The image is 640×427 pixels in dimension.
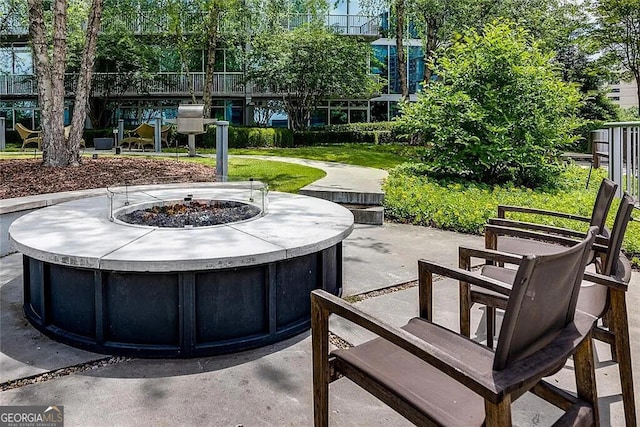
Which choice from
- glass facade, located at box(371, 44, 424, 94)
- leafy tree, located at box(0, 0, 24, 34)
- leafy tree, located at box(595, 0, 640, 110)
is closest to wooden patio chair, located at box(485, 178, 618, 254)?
leafy tree, located at box(0, 0, 24, 34)

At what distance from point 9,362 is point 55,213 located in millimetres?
1653

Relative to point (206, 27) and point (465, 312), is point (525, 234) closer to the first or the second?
point (465, 312)

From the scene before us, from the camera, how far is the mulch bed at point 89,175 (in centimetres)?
611

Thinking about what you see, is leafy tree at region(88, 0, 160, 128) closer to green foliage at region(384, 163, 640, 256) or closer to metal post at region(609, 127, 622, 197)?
green foliage at region(384, 163, 640, 256)

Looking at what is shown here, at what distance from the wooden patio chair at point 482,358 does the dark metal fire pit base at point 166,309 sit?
98 centimetres

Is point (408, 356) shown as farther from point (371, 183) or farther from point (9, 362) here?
point (371, 183)

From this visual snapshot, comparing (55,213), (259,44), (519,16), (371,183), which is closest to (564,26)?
(519,16)

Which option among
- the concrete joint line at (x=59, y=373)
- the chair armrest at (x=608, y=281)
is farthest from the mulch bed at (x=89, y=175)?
the chair armrest at (x=608, y=281)

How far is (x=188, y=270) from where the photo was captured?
2562 millimetres

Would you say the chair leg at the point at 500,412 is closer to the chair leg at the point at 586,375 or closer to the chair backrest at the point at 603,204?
the chair leg at the point at 586,375

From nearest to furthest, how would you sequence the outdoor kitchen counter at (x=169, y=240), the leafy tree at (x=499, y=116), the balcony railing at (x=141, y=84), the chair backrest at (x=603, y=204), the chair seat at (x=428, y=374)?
the chair seat at (x=428, y=374), the outdoor kitchen counter at (x=169, y=240), the chair backrest at (x=603, y=204), the leafy tree at (x=499, y=116), the balcony railing at (x=141, y=84)

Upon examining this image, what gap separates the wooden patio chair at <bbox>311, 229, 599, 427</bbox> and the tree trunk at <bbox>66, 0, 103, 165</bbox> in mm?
7289

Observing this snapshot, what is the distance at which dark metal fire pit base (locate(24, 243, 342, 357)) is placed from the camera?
8.66ft

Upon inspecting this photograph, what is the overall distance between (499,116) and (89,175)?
6.41 meters
